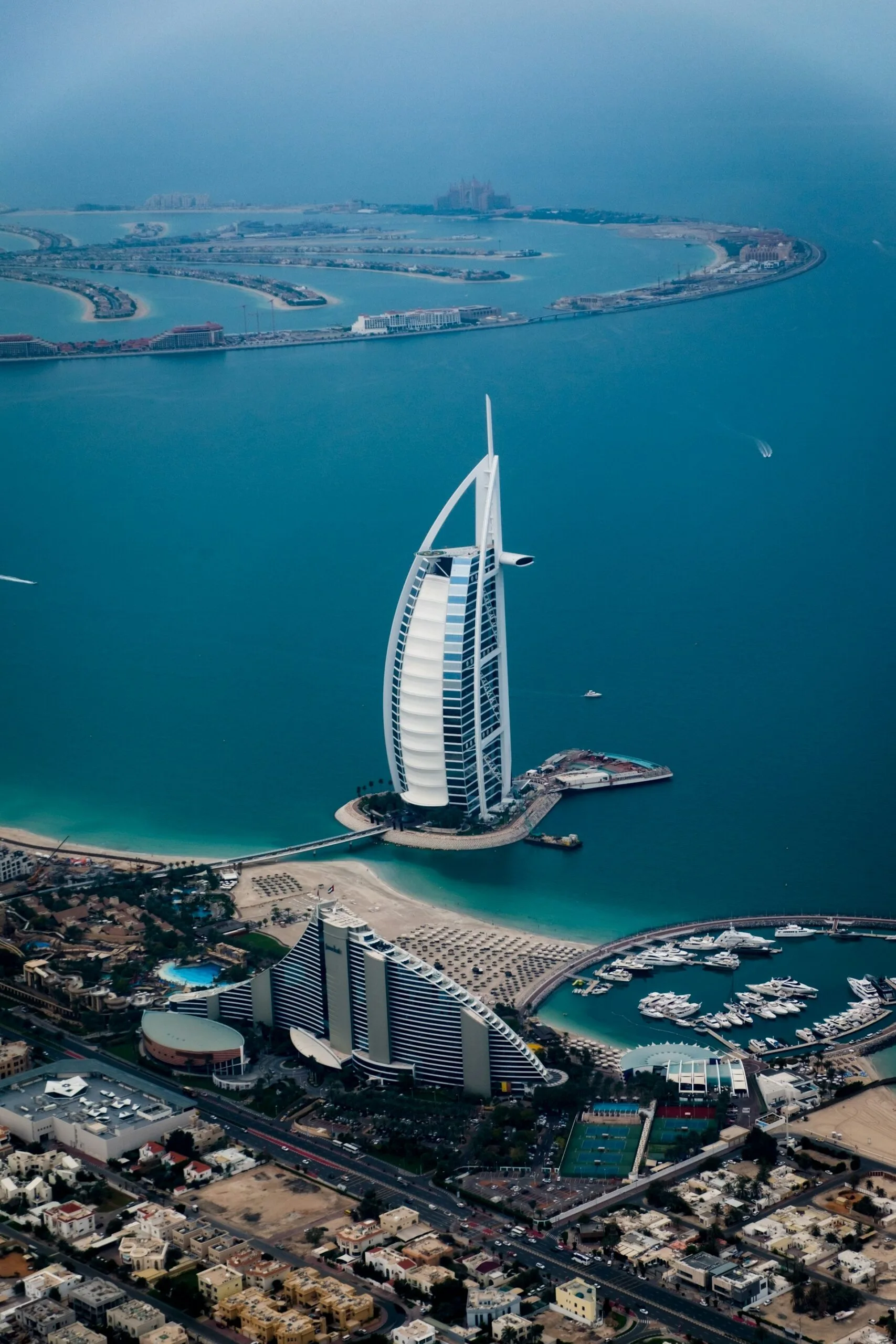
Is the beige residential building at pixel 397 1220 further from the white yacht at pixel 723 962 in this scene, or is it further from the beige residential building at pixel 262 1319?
the white yacht at pixel 723 962

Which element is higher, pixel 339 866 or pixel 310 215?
pixel 310 215

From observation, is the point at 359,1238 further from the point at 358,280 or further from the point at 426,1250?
the point at 358,280

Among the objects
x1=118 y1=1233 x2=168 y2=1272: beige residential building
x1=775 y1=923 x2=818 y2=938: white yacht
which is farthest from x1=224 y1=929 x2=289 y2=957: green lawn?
x1=118 y1=1233 x2=168 y2=1272: beige residential building

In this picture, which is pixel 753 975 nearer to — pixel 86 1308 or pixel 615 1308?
pixel 615 1308

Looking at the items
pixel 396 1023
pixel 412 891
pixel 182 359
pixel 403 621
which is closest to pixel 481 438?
pixel 182 359

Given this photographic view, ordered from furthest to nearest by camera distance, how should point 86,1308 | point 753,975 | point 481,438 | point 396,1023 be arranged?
1. point 481,438
2. point 753,975
3. point 396,1023
4. point 86,1308

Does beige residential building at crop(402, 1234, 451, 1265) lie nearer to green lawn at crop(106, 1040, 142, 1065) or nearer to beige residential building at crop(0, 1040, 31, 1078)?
green lawn at crop(106, 1040, 142, 1065)

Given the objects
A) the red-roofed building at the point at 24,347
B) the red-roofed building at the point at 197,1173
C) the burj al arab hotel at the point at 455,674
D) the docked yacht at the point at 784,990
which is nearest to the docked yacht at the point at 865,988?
the docked yacht at the point at 784,990
